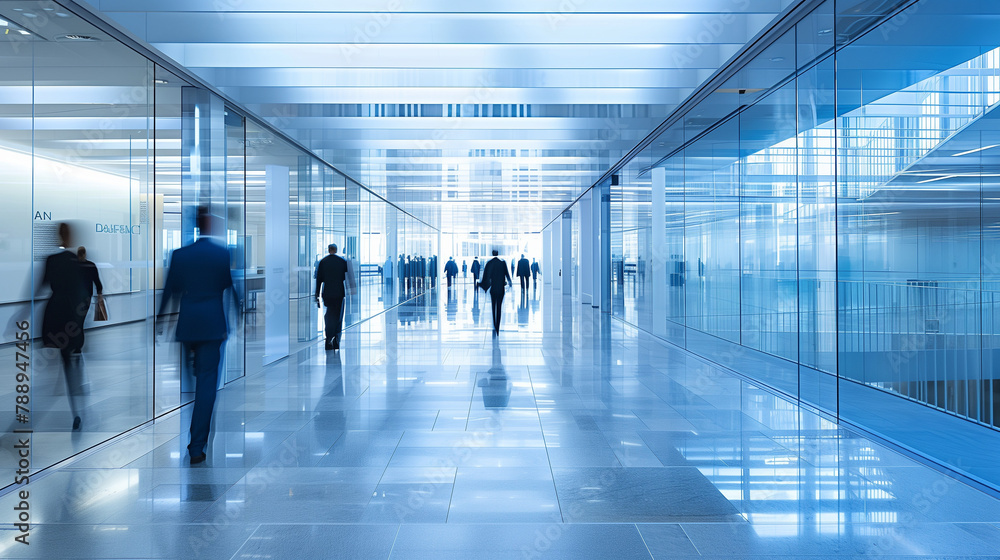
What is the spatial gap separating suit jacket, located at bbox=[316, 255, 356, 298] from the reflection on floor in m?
3.74

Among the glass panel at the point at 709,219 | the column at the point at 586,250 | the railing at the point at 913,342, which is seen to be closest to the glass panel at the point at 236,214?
the glass panel at the point at 709,219

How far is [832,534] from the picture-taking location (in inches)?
144

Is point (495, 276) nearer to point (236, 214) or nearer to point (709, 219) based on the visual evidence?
point (709, 219)

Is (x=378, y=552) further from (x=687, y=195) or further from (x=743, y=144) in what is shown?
(x=743, y=144)

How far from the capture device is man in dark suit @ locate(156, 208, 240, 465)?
5.14 m

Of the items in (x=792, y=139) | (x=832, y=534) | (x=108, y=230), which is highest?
→ (x=792, y=139)

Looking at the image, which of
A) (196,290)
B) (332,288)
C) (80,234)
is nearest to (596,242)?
(332,288)

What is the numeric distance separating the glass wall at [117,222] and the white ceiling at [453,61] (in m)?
0.67

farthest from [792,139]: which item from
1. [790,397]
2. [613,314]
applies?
[613,314]

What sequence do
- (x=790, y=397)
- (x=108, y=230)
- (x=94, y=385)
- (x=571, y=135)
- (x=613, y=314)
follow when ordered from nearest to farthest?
(x=790, y=397) → (x=94, y=385) → (x=108, y=230) → (x=571, y=135) → (x=613, y=314)

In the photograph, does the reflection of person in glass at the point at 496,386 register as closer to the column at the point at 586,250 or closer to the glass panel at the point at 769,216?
the glass panel at the point at 769,216

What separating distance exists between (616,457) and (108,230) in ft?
33.0

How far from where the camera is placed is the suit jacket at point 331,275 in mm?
11570

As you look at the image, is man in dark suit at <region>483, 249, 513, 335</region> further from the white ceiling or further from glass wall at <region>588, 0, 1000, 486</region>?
glass wall at <region>588, 0, 1000, 486</region>
